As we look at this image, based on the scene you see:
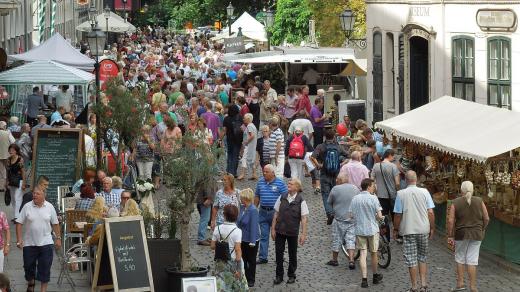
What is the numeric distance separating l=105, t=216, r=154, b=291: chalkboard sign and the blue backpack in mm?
6992

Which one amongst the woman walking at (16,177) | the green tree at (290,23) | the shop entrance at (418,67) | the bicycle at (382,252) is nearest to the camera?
the bicycle at (382,252)

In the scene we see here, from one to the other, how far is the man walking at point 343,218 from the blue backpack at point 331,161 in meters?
3.49

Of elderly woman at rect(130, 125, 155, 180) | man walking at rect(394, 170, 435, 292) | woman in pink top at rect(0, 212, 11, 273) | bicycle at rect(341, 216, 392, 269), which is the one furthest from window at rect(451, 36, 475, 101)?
woman in pink top at rect(0, 212, 11, 273)

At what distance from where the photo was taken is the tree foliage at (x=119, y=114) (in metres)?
24.6

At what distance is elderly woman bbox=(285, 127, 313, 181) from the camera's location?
27.1 meters

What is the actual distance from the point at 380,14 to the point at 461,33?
5.04m

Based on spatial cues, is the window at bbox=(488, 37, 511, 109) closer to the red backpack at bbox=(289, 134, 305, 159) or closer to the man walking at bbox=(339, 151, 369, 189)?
the red backpack at bbox=(289, 134, 305, 159)

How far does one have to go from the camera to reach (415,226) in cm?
1884

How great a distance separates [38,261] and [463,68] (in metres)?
16.0

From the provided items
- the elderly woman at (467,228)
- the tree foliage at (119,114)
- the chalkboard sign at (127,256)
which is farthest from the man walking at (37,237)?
the tree foliage at (119,114)

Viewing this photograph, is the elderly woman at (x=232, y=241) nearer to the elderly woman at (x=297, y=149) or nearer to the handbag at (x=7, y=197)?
the handbag at (x=7, y=197)

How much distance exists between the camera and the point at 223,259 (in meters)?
17.3

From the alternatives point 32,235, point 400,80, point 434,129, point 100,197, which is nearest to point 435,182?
point 434,129

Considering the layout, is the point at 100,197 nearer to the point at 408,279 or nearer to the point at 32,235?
the point at 32,235
